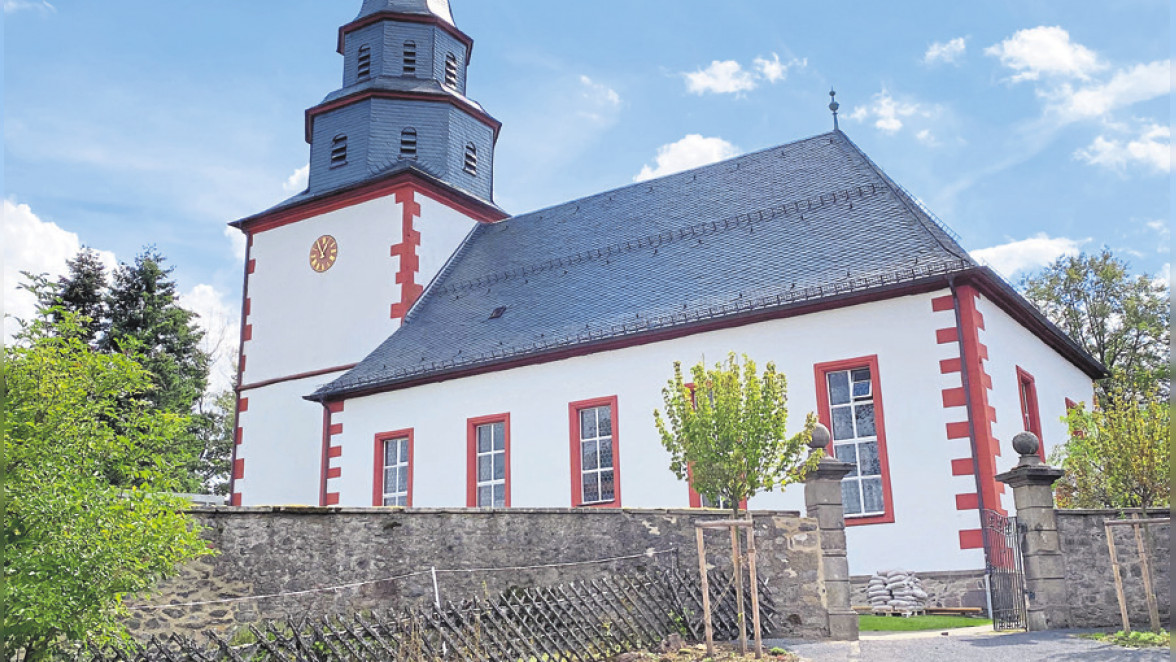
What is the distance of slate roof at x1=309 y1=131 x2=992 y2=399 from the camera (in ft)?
49.5

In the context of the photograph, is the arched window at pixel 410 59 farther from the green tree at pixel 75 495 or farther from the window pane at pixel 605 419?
the green tree at pixel 75 495

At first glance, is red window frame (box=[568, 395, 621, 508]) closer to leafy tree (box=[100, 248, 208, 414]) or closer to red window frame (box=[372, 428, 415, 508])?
red window frame (box=[372, 428, 415, 508])

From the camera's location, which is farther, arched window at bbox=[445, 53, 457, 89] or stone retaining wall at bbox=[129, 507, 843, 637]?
arched window at bbox=[445, 53, 457, 89]

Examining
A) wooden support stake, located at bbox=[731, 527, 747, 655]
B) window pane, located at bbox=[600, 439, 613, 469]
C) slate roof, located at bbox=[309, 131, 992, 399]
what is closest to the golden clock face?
slate roof, located at bbox=[309, 131, 992, 399]

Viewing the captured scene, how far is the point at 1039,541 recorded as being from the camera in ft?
35.6

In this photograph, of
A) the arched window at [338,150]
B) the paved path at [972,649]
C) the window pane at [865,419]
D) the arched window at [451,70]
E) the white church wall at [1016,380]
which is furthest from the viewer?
the arched window at [451,70]

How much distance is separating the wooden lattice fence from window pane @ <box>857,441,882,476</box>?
11.4ft

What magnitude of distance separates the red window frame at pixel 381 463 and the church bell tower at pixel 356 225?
174 centimetres

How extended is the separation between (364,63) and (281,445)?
8.49m

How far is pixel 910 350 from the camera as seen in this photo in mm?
13695

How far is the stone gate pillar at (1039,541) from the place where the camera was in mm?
10750

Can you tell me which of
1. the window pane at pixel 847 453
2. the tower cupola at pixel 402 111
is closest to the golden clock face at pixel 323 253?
the tower cupola at pixel 402 111

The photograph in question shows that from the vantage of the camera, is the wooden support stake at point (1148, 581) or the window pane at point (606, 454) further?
the window pane at point (606, 454)

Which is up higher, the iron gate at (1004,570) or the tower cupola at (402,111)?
the tower cupola at (402,111)
